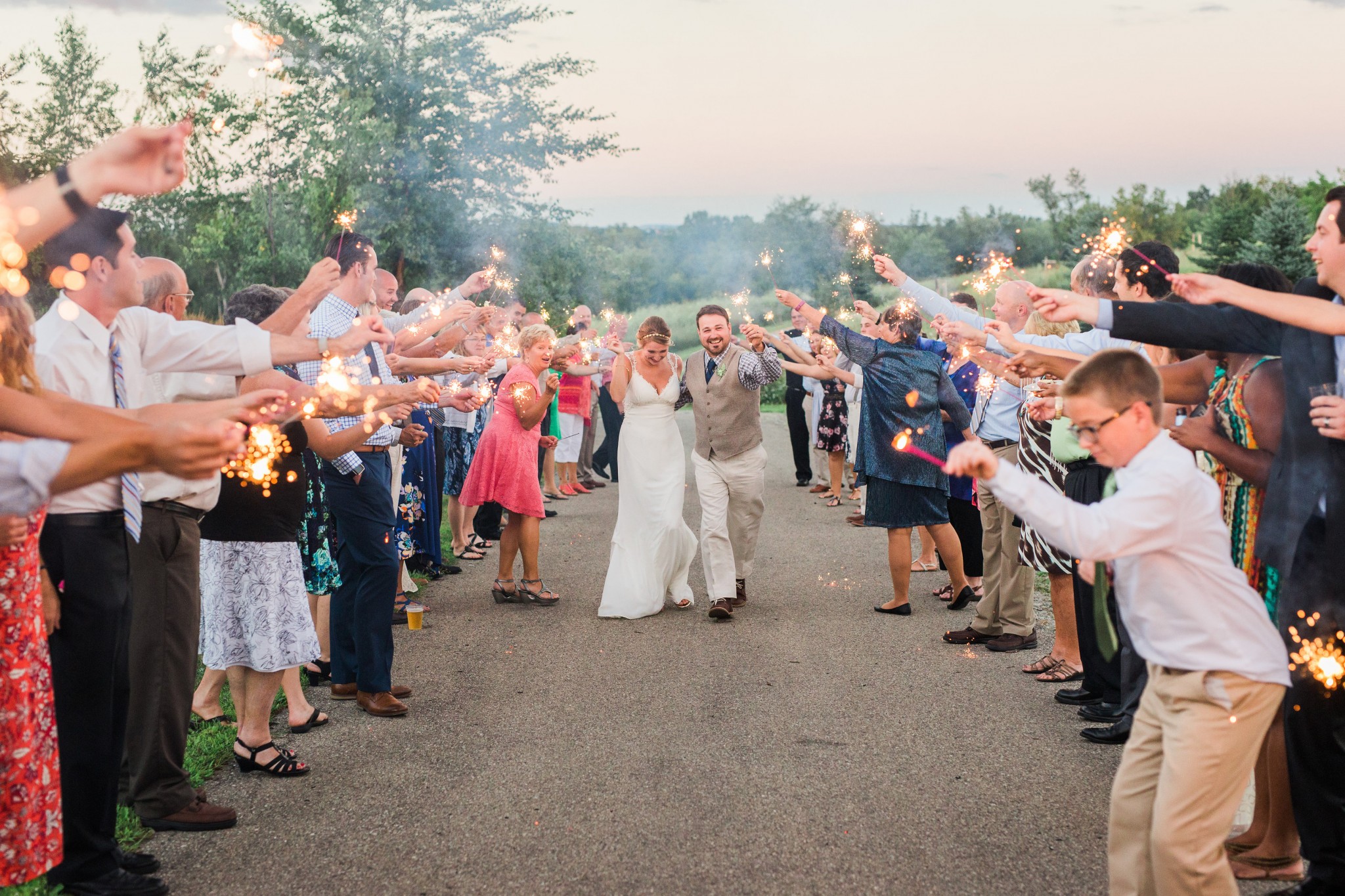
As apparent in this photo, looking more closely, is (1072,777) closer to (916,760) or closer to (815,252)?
(916,760)

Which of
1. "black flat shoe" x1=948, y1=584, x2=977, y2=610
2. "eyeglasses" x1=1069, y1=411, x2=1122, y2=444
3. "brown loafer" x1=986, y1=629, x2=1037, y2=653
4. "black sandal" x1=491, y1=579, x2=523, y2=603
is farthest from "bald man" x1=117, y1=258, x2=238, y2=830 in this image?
"black flat shoe" x1=948, y1=584, x2=977, y2=610

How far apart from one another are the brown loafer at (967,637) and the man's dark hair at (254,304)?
16.8 feet

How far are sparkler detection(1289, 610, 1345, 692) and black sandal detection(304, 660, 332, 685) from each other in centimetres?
545

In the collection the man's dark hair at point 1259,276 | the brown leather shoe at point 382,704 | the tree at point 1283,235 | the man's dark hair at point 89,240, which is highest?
the tree at point 1283,235

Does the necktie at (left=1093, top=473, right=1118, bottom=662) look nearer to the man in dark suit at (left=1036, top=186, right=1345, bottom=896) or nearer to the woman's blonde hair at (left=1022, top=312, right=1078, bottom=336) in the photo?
the man in dark suit at (left=1036, top=186, right=1345, bottom=896)

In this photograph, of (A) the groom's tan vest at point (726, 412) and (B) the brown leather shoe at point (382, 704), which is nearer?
(B) the brown leather shoe at point (382, 704)

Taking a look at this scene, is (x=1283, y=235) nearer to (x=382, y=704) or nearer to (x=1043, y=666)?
(x=1043, y=666)

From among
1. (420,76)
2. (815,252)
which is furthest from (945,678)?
(815,252)

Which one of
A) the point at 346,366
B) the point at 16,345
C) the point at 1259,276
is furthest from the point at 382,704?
the point at 1259,276

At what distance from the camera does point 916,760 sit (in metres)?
5.30

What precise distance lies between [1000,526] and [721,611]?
7.42ft

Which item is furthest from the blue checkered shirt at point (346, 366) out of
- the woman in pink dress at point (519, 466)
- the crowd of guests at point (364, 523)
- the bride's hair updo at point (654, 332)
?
the bride's hair updo at point (654, 332)

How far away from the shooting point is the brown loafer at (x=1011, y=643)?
24.7 feet

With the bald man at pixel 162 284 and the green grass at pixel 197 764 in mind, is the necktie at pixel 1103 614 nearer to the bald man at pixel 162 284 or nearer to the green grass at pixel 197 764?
the green grass at pixel 197 764
